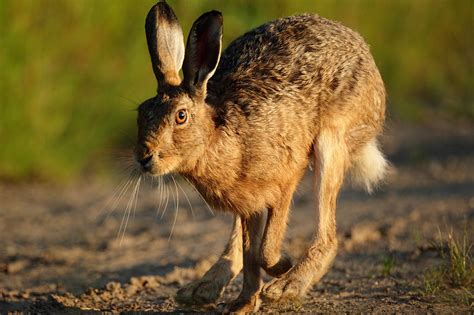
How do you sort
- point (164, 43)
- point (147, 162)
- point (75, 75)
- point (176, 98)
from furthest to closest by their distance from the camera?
1. point (75, 75)
2. point (164, 43)
3. point (176, 98)
4. point (147, 162)

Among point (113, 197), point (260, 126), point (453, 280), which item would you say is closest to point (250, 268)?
point (260, 126)

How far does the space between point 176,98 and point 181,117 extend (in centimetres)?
11

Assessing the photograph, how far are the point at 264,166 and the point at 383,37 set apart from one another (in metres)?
7.11

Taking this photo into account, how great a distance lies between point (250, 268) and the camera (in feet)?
17.8

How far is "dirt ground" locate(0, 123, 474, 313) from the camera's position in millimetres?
5605

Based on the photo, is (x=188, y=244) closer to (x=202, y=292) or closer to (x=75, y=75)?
(x=202, y=292)

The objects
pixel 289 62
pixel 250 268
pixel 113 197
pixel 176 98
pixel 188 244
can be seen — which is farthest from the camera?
pixel 113 197

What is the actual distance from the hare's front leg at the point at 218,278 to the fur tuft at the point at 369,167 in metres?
0.93

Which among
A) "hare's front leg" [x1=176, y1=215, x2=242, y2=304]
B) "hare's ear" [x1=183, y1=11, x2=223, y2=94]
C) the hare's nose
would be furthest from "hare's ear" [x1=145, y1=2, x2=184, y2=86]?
"hare's front leg" [x1=176, y1=215, x2=242, y2=304]

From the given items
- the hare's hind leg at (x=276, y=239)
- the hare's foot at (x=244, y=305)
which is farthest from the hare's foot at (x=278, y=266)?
the hare's foot at (x=244, y=305)

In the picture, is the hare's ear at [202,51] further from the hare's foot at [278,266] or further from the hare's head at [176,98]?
the hare's foot at [278,266]

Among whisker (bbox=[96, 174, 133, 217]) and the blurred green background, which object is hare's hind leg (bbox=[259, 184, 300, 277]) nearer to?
whisker (bbox=[96, 174, 133, 217])

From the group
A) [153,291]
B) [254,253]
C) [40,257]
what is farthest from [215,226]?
[254,253]

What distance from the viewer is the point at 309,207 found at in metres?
8.58
